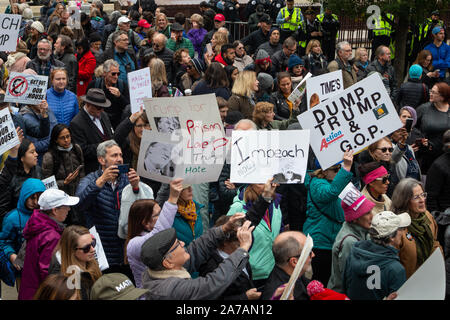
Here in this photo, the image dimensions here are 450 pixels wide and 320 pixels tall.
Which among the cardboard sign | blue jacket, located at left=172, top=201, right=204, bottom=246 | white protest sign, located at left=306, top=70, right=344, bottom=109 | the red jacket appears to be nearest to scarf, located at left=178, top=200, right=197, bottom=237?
blue jacket, located at left=172, top=201, right=204, bottom=246

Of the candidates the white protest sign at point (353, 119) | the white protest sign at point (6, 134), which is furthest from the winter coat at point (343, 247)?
the white protest sign at point (6, 134)

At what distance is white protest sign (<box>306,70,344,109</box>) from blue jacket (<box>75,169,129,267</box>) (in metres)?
2.90

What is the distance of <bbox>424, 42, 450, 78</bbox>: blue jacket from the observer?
43.4 ft

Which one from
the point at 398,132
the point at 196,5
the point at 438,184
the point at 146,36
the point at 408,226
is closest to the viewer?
the point at 408,226

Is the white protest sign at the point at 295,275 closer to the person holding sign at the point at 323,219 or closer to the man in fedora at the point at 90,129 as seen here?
the person holding sign at the point at 323,219

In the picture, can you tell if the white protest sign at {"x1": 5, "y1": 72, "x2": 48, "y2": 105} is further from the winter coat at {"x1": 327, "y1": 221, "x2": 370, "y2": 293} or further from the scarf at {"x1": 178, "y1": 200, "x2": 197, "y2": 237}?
the winter coat at {"x1": 327, "y1": 221, "x2": 370, "y2": 293}

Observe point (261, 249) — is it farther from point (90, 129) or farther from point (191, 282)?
point (90, 129)

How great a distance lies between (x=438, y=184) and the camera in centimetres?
706

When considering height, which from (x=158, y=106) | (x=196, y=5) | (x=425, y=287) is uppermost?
(x=158, y=106)

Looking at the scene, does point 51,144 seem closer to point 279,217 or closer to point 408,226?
point 279,217

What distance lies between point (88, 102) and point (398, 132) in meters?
3.61

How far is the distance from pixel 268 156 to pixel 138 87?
2.87 meters

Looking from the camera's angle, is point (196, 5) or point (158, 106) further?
Answer: point (196, 5)
